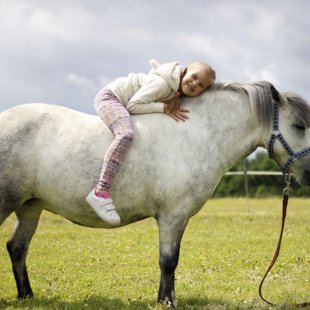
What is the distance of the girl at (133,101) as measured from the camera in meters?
4.51

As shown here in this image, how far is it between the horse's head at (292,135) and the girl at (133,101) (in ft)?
2.53

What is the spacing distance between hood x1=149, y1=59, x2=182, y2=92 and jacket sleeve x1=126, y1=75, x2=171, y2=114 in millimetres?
43

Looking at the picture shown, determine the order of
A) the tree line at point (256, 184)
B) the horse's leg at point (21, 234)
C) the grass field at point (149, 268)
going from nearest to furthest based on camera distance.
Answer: the horse's leg at point (21, 234) → the grass field at point (149, 268) → the tree line at point (256, 184)

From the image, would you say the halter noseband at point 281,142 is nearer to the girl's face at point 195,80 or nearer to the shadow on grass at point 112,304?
the girl's face at point 195,80

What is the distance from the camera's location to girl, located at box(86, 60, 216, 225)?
4.51 meters

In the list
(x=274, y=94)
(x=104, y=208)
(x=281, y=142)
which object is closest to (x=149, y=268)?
(x=104, y=208)

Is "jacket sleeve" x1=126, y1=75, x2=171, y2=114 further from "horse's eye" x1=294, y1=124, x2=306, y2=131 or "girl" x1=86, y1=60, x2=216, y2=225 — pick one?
"horse's eye" x1=294, y1=124, x2=306, y2=131

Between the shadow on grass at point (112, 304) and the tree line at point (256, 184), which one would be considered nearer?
the shadow on grass at point (112, 304)

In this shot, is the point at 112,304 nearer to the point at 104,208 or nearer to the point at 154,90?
the point at 104,208

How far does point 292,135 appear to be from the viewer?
486 cm

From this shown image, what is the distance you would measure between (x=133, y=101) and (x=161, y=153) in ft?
1.98

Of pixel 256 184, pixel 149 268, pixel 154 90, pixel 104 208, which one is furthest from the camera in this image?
pixel 256 184

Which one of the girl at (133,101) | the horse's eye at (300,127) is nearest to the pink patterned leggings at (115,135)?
the girl at (133,101)

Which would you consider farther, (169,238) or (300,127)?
(300,127)
